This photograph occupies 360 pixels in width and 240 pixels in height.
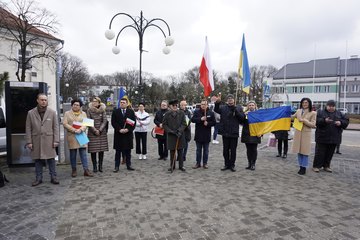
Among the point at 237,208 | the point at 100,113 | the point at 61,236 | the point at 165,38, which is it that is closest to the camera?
the point at 61,236

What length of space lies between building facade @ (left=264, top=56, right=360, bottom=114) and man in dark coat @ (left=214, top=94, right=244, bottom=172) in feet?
194

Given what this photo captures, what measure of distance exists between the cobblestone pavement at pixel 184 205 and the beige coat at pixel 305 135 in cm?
66

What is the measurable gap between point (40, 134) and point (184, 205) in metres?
3.50

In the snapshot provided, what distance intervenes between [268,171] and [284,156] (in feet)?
7.76

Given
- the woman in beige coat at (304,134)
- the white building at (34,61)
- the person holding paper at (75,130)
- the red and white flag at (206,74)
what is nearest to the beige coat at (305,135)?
the woman in beige coat at (304,134)

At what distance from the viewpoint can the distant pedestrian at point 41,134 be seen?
237 inches

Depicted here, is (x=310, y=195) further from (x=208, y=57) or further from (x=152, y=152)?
(x=152, y=152)

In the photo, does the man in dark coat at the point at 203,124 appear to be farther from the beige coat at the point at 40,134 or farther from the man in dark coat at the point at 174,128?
the beige coat at the point at 40,134

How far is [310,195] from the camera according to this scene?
548 cm

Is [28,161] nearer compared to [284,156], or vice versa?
[28,161]

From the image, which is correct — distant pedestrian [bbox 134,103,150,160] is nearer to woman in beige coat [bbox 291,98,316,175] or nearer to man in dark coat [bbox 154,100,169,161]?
man in dark coat [bbox 154,100,169,161]

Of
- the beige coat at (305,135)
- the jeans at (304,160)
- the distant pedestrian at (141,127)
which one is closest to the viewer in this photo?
the beige coat at (305,135)

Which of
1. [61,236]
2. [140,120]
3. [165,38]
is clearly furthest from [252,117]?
[165,38]

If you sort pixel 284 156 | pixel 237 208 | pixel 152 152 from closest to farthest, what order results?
pixel 237 208
pixel 284 156
pixel 152 152
